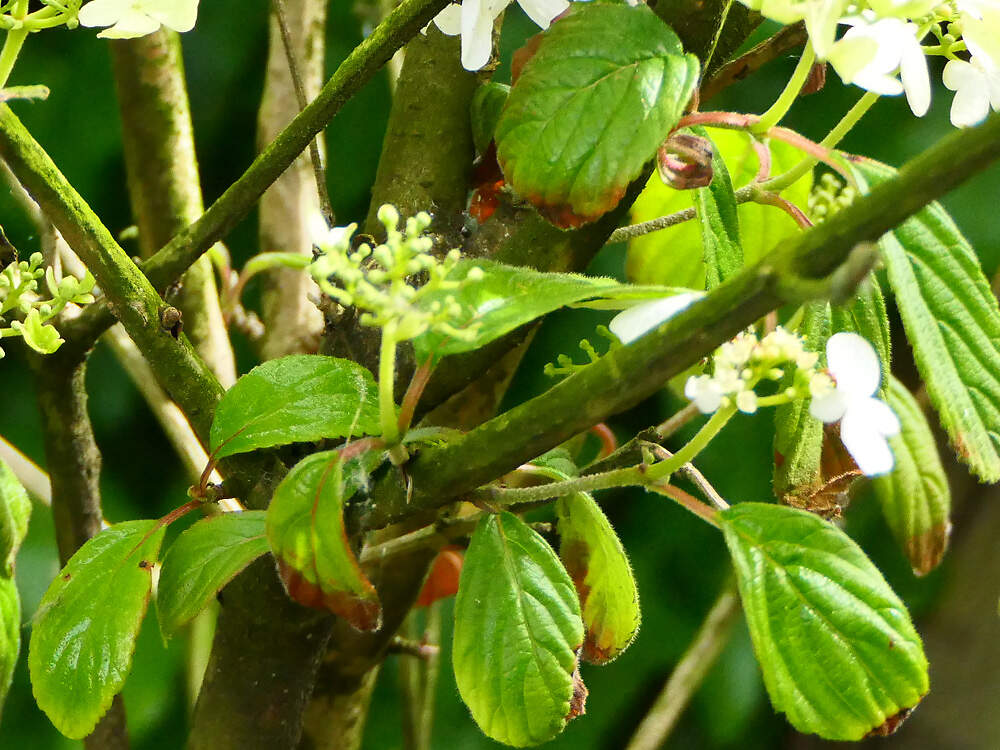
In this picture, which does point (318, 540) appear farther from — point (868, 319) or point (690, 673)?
point (690, 673)

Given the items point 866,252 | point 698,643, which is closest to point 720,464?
point 698,643

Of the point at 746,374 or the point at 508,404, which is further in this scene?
the point at 508,404

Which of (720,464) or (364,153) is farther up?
(364,153)

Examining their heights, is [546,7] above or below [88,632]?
above

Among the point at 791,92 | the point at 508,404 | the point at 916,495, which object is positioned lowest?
the point at 508,404

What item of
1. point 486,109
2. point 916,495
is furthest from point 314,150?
point 916,495

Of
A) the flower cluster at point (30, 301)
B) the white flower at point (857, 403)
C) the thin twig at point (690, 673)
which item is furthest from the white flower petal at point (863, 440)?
the thin twig at point (690, 673)

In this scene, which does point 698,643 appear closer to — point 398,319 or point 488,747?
point 488,747

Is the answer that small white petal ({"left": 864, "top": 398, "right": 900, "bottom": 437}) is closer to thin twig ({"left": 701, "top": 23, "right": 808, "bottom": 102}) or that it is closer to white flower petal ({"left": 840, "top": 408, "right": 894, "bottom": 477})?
white flower petal ({"left": 840, "top": 408, "right": 894, "bottom": 477})

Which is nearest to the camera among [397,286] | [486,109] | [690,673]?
[397,286]
